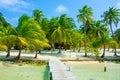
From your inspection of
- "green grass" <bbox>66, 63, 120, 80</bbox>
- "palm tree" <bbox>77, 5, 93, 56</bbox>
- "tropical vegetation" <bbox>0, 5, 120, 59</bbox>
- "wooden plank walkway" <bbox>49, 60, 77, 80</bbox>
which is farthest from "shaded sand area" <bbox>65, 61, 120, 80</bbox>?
"palm tree" <bbox>77, 5, 93, 56</bbox>

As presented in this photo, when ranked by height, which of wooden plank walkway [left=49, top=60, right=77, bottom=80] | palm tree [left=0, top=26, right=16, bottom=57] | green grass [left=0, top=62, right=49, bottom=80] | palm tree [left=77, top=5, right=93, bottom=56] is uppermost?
palm tree [left=77, top=5, right=93, bottom=56]

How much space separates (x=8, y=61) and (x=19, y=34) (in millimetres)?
4037

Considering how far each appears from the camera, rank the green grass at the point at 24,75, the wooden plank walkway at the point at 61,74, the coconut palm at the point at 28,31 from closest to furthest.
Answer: the wooden plank walkway at the point at 61,74 < the green grass at the point at 24,75 < the coconut palm at the point at 28,31

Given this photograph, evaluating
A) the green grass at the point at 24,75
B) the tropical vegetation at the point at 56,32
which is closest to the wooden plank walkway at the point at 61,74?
the green grass at the point at 24,75

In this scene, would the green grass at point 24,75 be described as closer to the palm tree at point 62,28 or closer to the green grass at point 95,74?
the green grass at point 95,74

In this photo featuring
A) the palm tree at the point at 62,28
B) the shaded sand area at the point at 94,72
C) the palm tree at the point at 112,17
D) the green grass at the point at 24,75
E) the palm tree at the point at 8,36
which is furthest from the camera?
the palm tree at the point at 112,17

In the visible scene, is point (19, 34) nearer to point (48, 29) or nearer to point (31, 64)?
point (31, 64)

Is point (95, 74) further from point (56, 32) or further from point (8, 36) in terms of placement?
point (56, 32)

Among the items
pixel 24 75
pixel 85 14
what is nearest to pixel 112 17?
pixel 85 14

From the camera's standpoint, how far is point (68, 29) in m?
45.2

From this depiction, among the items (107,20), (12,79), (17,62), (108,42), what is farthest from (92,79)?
(107,20)

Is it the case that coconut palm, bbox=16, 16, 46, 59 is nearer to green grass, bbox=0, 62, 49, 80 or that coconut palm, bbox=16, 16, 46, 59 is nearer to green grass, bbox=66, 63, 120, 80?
green grass, bbox=0, 62, 49, 80

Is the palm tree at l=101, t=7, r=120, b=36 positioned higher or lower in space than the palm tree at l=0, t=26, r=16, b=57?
higher

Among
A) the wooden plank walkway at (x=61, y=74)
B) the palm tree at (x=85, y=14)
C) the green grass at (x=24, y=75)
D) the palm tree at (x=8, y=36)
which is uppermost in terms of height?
the palm tree at (x=85, y=14)
